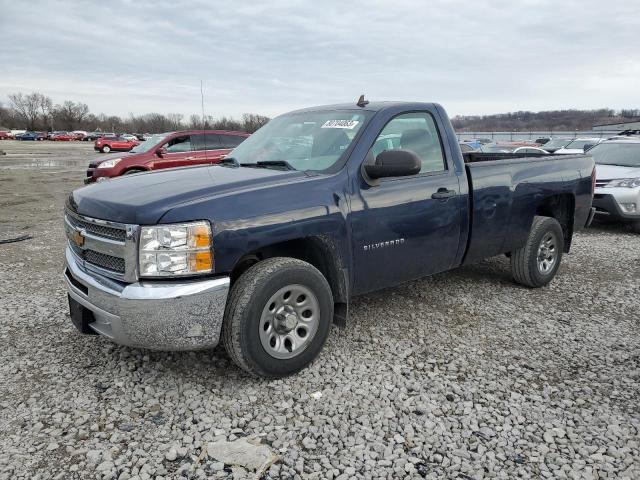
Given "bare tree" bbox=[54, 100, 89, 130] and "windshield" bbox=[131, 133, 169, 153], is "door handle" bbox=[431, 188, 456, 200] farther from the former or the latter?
"bare tree" bbox=[54, 100, 89, 130]

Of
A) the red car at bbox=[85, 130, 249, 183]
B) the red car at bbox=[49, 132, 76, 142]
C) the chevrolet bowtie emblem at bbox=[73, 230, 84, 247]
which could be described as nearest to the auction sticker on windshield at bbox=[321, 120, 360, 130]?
the chevrolet bowtie emblem at bbox=[73, 230, 84, 247]

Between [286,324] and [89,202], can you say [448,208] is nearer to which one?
[286,324]

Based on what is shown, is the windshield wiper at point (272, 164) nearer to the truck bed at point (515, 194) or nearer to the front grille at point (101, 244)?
the front grille at point (101, 244)

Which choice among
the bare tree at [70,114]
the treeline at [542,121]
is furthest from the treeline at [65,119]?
the treeline at [542,121]

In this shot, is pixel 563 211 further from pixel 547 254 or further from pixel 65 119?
pixel 65 119

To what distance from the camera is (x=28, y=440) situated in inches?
109

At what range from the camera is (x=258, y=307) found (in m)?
3.11

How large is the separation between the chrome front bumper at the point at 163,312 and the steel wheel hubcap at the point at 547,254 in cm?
376

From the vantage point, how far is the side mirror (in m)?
3.55

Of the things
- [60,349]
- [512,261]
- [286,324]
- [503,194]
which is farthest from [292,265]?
[512,261]

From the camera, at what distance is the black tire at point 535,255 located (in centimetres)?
521

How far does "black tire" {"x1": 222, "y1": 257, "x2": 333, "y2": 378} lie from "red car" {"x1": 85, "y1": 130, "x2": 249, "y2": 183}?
903cm

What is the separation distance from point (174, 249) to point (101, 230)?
0.62m

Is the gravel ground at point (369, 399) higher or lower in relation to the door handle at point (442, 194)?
lower
